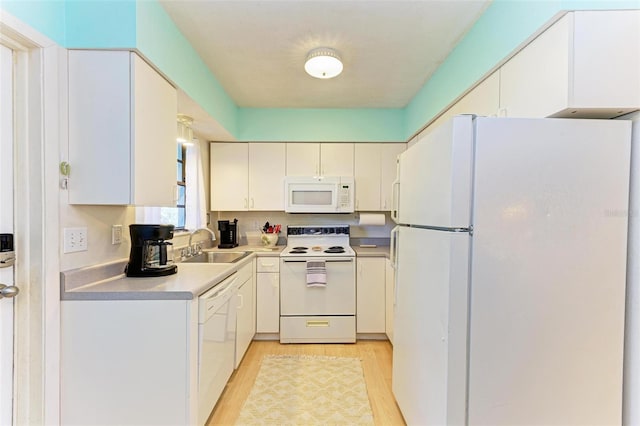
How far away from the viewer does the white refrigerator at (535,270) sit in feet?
3.91

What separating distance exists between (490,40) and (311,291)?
2.36 meters

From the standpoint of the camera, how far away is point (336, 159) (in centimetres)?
325

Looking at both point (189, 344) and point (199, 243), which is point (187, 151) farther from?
point (189, 344)

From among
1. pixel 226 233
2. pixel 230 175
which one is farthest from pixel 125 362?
pixel 230 175

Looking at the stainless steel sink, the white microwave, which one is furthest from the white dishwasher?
the white microwave

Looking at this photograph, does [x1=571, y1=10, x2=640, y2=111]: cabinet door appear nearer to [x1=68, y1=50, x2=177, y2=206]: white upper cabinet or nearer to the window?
[x1=68, y1=50, x2=177, y2=206]: white upper cabinet

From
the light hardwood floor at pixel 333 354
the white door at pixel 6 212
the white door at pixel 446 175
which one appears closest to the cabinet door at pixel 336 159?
the white door at pixel 446 175

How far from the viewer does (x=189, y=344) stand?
1.40 metres

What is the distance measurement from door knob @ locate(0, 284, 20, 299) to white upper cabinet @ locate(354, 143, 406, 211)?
2.68 meters

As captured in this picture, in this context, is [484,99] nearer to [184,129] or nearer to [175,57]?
[175,57]

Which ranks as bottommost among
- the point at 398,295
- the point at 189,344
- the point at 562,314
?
the point at 189,344

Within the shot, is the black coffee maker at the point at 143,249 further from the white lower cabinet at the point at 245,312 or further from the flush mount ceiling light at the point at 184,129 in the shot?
the flush mount ceiling light at the point at 184,129

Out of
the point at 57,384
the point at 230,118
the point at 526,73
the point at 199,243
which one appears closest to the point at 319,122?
the point at 230,118

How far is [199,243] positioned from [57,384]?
62.2 inches
